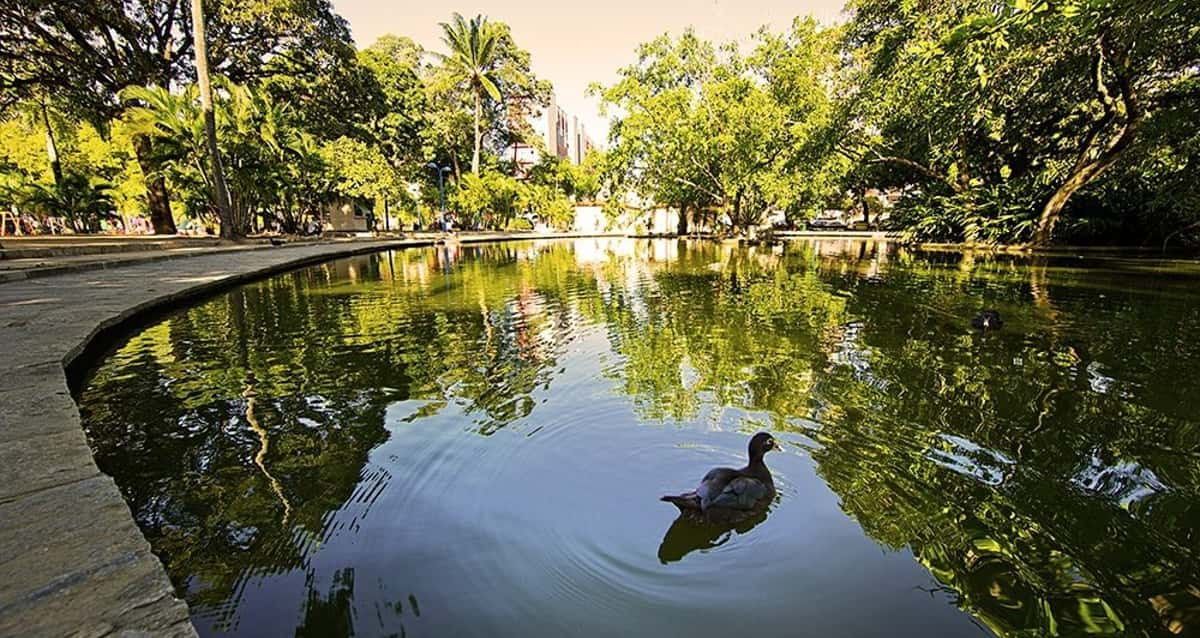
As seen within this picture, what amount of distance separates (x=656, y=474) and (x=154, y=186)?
30.3 m

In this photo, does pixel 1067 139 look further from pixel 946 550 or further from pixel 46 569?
pixel 46 569

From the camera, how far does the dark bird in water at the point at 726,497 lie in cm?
297

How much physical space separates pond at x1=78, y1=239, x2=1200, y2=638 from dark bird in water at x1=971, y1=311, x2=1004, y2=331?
→ 18 cm

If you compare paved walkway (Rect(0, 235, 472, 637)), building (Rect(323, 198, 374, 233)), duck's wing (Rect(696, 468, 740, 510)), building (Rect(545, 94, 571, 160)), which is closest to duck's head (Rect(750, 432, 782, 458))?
duck's wing (Rect(696, 468, 740, 510))

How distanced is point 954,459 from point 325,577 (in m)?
3.84

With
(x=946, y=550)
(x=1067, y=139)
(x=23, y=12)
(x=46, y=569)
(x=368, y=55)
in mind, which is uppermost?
(x=368, y=55)

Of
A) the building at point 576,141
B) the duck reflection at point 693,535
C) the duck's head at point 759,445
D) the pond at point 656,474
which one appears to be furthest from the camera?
the building at point 576,141

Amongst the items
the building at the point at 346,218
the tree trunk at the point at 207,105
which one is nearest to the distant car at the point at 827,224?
the building at the point at 346,218

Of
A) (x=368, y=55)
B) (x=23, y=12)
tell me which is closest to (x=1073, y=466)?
(x=23, y=12)

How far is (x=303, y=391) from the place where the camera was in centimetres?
517

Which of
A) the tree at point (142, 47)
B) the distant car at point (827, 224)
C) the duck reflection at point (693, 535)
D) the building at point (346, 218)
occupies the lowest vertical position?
the duck reflection at point (693, 535)

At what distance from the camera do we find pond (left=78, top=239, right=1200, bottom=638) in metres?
2.42

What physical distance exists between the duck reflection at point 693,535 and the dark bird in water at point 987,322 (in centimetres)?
603

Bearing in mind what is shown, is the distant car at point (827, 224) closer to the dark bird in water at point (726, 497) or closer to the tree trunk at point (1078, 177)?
the tree trunk at point (1078, 177)
